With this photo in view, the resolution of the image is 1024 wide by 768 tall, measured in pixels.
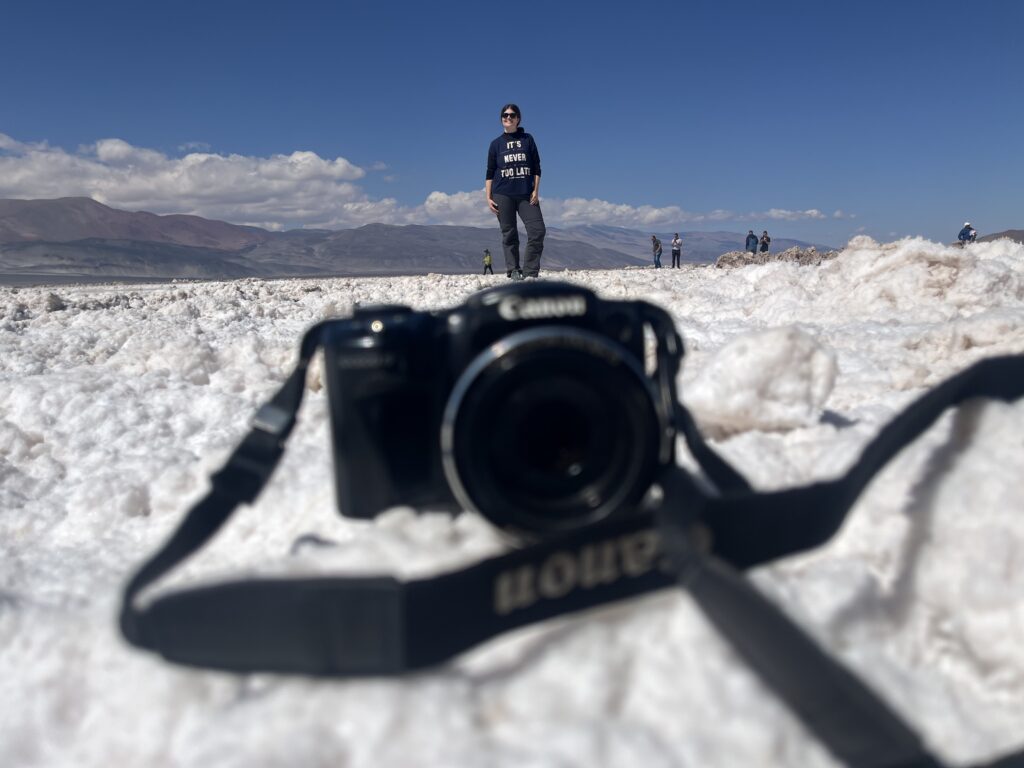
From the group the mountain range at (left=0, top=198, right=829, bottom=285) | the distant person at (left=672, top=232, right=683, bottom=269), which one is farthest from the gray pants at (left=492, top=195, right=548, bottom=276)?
the mountain range at (left=0, top=198, right=829, bottom=285)

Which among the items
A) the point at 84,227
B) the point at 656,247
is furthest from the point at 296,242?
the point at 656,247

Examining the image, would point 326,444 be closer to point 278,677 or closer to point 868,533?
point 278,677

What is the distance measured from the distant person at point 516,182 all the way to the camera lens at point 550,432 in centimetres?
415

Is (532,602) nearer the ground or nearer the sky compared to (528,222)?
nearer the ground

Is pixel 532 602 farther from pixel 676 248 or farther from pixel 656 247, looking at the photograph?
pixel 656 247

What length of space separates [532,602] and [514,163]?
4.57 m

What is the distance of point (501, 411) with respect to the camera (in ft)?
2.73

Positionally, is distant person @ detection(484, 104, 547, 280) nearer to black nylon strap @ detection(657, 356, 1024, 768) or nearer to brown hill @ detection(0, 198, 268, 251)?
black nylon strap @ detection(657, 356, 1024, 768)

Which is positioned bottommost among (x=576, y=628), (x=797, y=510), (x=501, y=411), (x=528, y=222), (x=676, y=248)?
(x=576, y=628)

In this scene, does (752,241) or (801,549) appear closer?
(801,549)

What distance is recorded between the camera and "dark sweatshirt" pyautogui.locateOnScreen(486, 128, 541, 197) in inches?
192

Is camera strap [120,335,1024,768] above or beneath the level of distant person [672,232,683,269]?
beneath

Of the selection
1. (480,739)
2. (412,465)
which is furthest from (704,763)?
(412,465)

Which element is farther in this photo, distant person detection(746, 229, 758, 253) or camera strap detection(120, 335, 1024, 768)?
distant person detection(746, 229, 758, 253)
